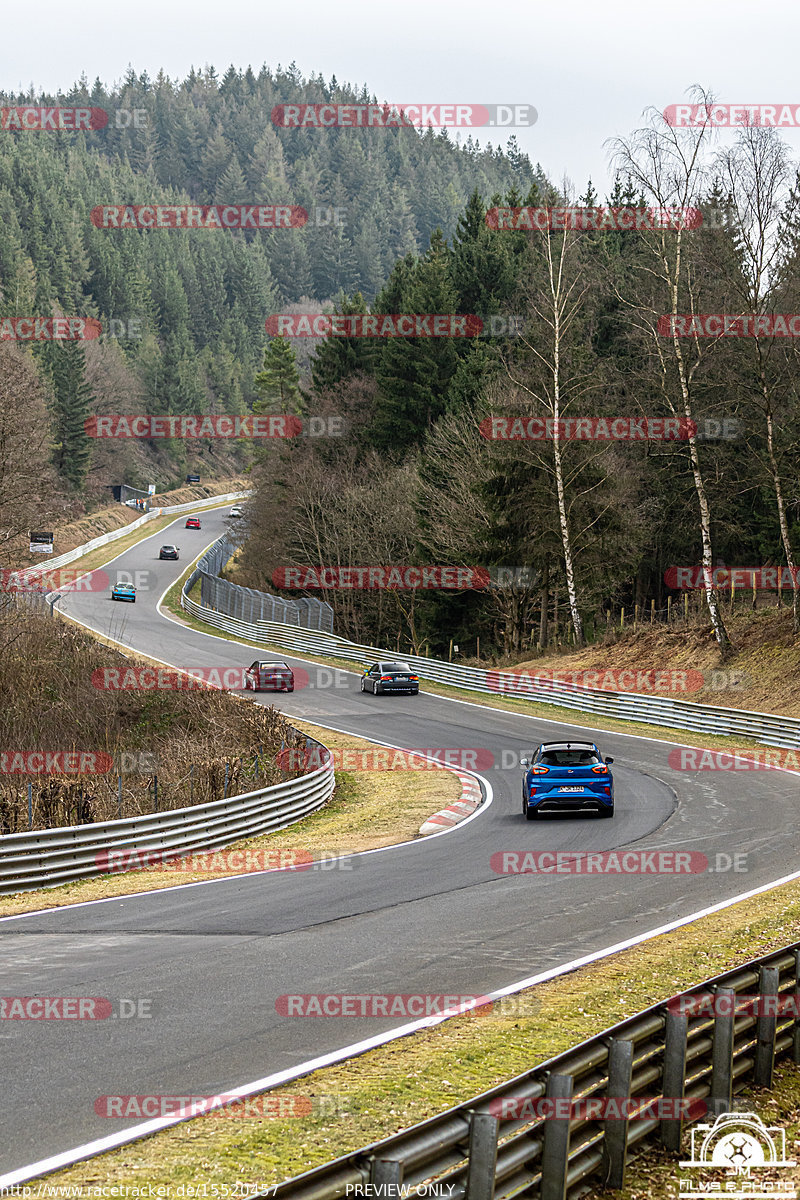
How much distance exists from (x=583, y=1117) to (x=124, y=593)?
69.0 meters

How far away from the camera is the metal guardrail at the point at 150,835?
A: 639 inches

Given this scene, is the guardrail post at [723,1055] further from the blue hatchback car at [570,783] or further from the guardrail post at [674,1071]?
the blue hatchback car at [570,783]

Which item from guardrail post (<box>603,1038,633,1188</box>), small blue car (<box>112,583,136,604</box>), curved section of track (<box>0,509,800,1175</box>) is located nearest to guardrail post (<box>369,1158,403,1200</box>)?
guardrail post (<box>603,1038,633,1188</box>)

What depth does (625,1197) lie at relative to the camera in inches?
253

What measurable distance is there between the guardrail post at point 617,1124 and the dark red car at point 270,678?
38269 millimetres

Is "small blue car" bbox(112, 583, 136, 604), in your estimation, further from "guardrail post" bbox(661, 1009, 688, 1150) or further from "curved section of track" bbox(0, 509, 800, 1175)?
"guardrail post" bbox(661, 1009, 688, 1150)

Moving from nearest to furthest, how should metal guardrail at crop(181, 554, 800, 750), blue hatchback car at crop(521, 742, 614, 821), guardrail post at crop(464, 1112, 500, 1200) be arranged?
guardrail post at crop(464, 1112, 500, 1200) < blue hatchback car at crop(521, 742, 614, 821) < metal guardrail at crop(181, 554, 800, 750)

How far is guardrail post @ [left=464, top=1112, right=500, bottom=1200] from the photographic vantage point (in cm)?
543

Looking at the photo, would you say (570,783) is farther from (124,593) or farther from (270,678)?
(124,593)

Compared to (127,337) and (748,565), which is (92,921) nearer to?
(748,565)

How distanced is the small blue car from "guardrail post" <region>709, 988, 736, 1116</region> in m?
67.3

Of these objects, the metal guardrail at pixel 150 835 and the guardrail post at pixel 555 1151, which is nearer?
the guardrail post at pixel 555 1151

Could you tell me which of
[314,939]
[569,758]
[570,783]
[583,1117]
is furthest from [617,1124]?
[569,758]

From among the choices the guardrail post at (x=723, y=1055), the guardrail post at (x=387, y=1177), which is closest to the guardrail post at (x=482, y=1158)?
the guardrail post at (x=387, y=1177)
